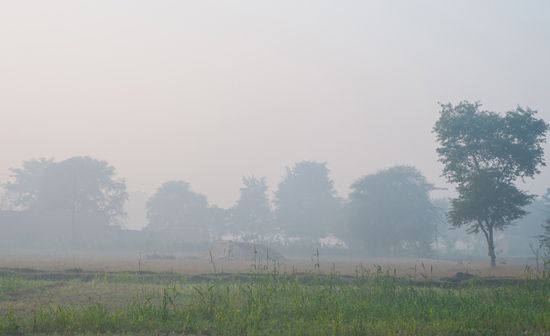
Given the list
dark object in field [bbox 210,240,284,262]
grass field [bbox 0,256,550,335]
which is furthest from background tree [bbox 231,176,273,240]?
grass field [bbox 0,256,550,335]

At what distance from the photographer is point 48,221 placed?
72.1 m

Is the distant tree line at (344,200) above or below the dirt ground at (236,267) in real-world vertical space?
above

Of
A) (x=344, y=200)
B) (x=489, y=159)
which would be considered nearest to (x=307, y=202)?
(x=344, y=200)

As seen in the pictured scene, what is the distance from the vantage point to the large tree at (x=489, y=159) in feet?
118

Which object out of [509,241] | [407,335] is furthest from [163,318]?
[509,241]

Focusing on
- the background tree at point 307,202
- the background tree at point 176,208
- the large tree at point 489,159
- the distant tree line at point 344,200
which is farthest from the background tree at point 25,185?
the large tree at point 489,159

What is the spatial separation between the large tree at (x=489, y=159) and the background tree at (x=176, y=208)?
74700mm

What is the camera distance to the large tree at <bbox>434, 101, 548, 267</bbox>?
35969 millimetres

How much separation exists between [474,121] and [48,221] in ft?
192

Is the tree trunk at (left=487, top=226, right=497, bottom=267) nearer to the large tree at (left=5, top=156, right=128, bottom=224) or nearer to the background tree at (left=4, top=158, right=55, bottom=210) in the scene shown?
the large tree at (left=5, top=156, right=128, bottom=224)

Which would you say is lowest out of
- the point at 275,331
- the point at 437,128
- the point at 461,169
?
the point at 275,331

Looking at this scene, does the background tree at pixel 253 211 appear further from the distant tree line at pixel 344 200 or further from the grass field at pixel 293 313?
the grass field at pixel 293 313

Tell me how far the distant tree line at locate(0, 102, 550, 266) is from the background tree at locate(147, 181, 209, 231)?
0.69ft

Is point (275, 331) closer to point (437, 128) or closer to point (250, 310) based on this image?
point (250, 310)
